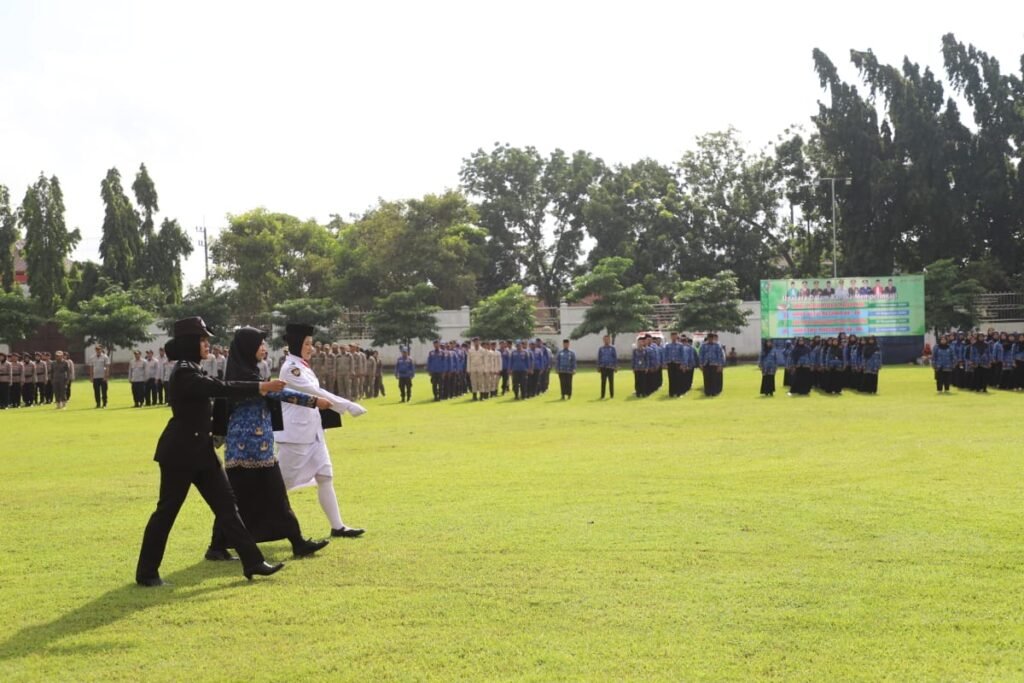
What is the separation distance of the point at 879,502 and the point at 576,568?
11.9ft

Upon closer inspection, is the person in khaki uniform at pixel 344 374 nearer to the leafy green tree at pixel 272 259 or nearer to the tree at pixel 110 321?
the tree at pixel 110 321

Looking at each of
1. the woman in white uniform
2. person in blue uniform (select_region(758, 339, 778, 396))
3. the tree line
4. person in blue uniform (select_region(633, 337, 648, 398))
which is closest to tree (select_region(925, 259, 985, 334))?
the tree line

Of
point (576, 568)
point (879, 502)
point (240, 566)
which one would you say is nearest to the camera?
point (576, 568)

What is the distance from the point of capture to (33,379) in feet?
109

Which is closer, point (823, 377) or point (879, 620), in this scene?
point (879, 620)

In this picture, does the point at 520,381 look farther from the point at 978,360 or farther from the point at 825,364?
the point at 978,360

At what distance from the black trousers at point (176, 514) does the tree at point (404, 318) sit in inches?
1728

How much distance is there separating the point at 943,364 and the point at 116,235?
4250 cm

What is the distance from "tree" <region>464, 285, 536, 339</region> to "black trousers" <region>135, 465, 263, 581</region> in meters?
43.4

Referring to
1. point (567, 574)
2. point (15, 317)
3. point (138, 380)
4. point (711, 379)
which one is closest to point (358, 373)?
point (138, 380)

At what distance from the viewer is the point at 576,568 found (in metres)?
7.54

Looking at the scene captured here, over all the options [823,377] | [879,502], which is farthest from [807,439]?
[823,377]

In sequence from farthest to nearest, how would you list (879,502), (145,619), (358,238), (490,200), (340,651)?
1. (490,200)
2. (358,238)
3. (879,502)
4. (145,619)
5. (340,651)

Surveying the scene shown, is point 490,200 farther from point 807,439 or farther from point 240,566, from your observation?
point 240,566
